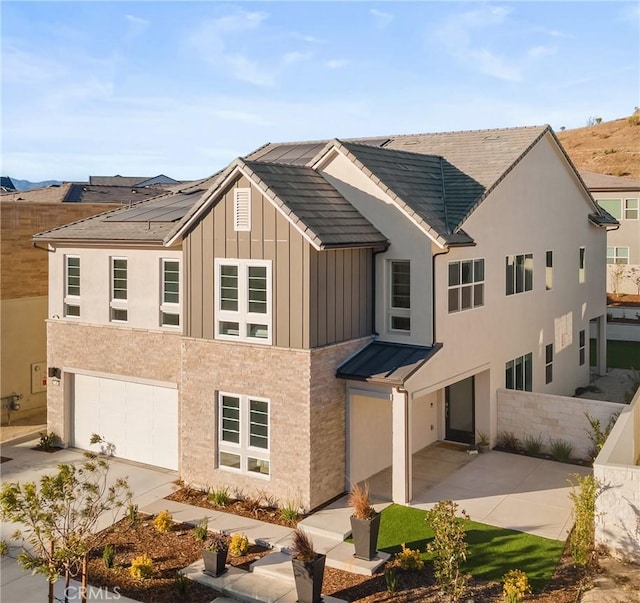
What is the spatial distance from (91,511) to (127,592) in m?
2.57

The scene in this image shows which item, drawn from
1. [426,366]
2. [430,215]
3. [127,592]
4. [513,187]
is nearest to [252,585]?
[127,592]

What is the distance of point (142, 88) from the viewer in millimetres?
16734

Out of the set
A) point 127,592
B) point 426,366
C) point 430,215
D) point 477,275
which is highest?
point 430,215

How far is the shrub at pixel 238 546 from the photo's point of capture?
13148 mm

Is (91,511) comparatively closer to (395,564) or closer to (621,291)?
(395,564)

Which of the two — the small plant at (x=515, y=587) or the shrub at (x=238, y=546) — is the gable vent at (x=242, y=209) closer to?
the shrub at (x=238, y=546)

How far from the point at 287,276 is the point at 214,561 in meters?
5.93

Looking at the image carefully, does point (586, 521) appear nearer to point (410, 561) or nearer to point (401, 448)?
point (410, 561)

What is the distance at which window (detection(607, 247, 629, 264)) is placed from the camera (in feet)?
145

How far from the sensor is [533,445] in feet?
61.6

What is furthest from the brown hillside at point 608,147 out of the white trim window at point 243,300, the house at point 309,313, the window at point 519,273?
the white trim window at point 243,300

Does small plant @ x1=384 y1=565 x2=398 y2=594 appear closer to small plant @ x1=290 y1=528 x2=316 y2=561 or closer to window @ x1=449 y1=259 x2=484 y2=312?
small plant @ x1=290 y1=528 x2=316 y2=561

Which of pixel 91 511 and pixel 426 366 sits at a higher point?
pixel 426 366

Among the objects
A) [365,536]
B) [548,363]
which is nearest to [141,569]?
[365,536]
